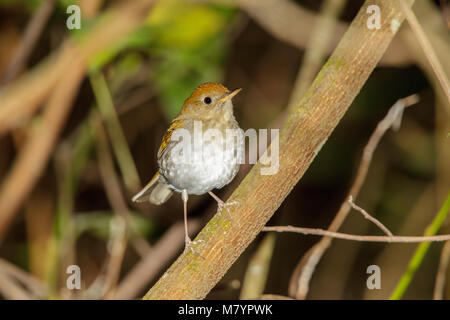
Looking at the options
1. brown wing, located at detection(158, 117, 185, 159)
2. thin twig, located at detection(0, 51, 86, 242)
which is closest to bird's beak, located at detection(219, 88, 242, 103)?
brown wing, located at detection(158, 117, 185, 159)

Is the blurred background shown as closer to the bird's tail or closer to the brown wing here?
the bird's tail

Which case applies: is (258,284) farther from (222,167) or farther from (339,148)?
(339,148)

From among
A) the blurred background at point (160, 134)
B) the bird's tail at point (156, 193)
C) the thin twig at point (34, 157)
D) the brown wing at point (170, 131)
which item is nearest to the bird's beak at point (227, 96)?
the brown wing at point (170, 131)

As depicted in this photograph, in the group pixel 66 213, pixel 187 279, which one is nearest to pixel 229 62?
pixel 66 213

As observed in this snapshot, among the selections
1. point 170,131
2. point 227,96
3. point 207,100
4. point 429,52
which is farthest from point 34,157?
point 429,52

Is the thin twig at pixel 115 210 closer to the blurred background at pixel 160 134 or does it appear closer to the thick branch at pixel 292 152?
the blurred background at pixel 160 134
